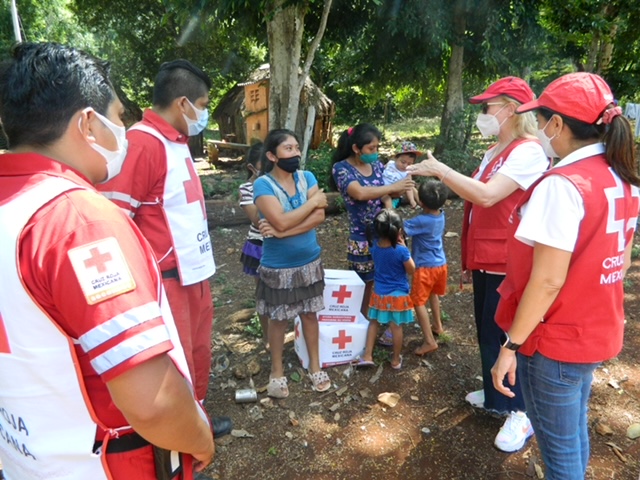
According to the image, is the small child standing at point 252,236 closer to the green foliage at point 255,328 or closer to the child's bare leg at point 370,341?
the green foliage at point 255,328

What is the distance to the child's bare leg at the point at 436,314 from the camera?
A: 160 inches

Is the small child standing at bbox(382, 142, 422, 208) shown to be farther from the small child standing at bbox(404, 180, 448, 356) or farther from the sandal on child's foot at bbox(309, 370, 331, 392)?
the sandal on child's foot at bbox(309, 370, 331, 392)

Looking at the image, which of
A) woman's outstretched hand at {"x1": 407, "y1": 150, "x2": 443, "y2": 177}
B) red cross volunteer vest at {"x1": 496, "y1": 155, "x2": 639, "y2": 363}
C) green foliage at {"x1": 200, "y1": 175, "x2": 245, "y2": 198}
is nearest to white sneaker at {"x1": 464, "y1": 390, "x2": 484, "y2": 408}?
red cross volunteer vest at {"x1": 496, "y1": 155, "x2": 639, "y2": 363}

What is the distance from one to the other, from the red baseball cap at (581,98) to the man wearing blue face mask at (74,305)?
5.37 ft

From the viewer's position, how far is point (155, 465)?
1.23 m

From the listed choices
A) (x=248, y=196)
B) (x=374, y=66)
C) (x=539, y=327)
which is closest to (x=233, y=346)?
(x=248, y=196)

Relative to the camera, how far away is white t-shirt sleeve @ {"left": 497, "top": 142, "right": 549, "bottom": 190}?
8.30 ft

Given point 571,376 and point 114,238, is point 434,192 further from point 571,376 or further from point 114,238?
point 114,238

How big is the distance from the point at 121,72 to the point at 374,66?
1032 centimetres

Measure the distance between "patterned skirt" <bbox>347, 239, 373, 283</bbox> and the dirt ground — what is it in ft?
2.23

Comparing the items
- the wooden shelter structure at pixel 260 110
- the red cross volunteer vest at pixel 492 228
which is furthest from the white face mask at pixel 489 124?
the wooden shelter structure at pixel 260 110

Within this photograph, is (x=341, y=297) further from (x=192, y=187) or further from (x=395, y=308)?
(x=192, y=187)

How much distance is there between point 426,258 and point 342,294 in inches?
31.1

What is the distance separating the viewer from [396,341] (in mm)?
3596
